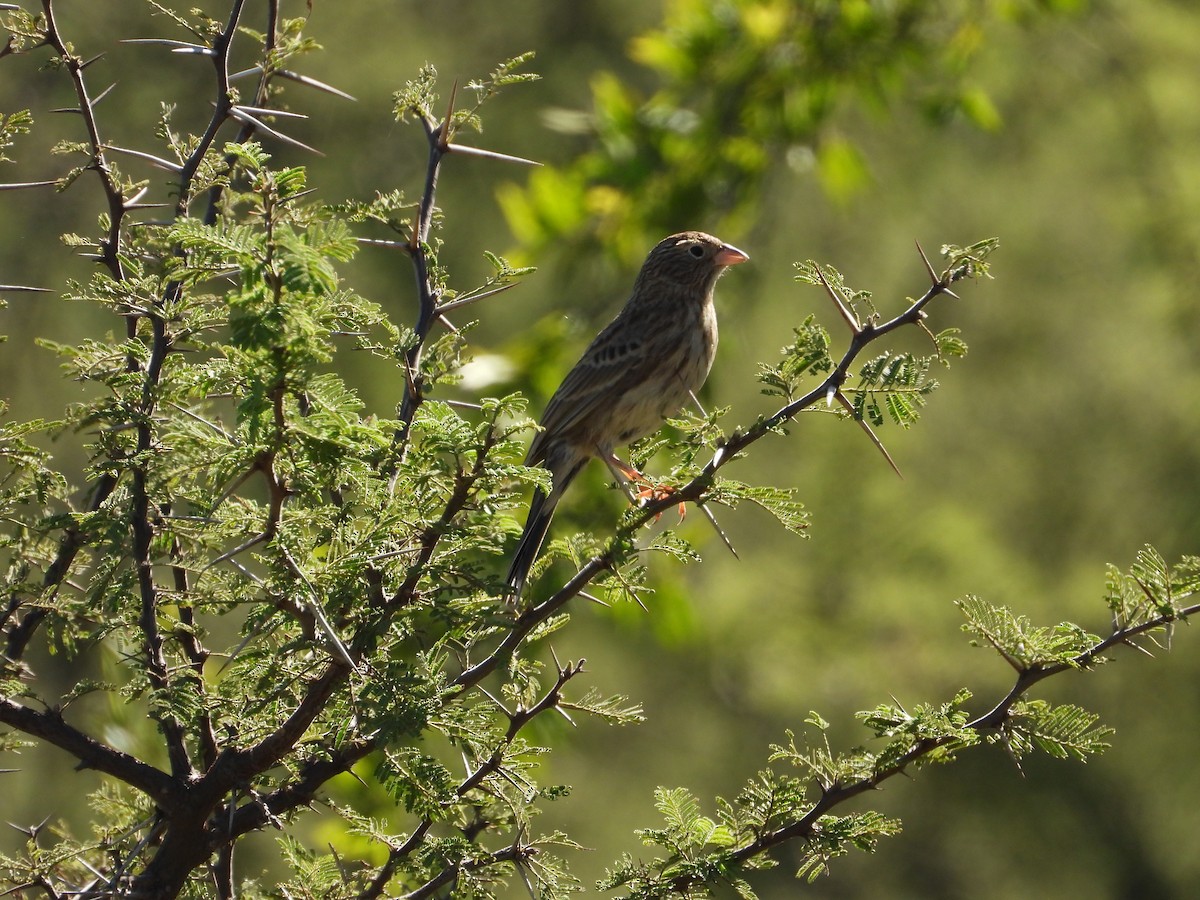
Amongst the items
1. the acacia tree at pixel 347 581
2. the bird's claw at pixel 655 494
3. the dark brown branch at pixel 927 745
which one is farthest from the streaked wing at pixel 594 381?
the dark brown branch at pixel 927 745

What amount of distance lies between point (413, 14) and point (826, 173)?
14504mm

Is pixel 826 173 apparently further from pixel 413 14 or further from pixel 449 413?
pixel 413 14

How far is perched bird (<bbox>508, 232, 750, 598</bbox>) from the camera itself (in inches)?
233

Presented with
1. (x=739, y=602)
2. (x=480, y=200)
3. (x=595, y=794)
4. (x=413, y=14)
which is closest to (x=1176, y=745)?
(x=739, y=602)

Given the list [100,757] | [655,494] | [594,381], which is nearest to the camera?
[100,757]

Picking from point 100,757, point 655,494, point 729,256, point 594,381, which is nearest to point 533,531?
point 594,381

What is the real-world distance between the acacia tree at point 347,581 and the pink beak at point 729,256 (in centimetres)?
324

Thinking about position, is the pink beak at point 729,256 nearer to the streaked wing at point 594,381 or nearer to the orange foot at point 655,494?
the streaked wing at point 594,381

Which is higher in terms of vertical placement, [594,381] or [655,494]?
[594,381]

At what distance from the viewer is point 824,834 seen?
2.95m

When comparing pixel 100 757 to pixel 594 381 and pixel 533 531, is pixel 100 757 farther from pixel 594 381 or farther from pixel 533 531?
pixel 594 381

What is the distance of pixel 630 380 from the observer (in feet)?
19.8

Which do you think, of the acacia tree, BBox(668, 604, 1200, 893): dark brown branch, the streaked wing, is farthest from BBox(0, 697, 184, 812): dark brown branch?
the streaked wing

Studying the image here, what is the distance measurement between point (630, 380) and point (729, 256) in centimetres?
93
